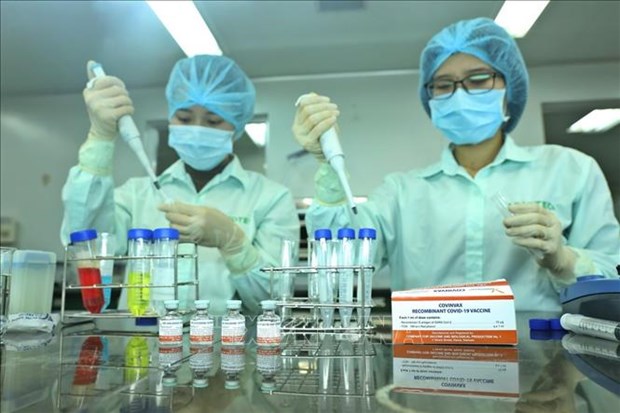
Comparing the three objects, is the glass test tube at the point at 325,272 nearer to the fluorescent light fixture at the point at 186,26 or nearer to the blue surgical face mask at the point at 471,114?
the blue surgical face mask at the point at 471,114

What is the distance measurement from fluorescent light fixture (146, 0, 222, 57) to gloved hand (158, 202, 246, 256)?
3.04ft

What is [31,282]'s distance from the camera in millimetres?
1016

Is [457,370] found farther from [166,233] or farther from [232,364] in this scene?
[166,233]

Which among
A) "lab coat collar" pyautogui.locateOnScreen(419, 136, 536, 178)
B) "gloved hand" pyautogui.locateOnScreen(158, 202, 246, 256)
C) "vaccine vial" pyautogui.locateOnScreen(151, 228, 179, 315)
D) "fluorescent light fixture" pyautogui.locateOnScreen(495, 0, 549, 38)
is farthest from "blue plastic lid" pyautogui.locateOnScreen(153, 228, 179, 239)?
"fluorescent light fixture" pyautogui.locateOnScreen(495, 0, 549, 38)

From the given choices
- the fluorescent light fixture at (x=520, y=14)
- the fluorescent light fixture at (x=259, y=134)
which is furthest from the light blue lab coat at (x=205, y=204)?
the fluorescent light fixture at (x=520, y=14)

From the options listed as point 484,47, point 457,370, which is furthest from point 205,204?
point 457,370

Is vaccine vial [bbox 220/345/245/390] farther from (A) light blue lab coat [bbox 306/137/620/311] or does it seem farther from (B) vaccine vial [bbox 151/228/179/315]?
(A) light blue lab coat [bbox 306/137/620/311]

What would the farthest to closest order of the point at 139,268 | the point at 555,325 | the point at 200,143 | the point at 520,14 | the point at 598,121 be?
the point at 598,121 < the point at 520,14 < the point at 200,143 < the point at 139,268 < the point at 555,325

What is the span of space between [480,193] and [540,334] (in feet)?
2.00

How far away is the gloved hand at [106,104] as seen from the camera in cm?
119

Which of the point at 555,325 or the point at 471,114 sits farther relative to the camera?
the point at 471,114

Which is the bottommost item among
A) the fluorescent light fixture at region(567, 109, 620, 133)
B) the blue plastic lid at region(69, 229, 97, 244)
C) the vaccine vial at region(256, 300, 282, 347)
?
the vaccine vial at region(256, 300, 282, 347)

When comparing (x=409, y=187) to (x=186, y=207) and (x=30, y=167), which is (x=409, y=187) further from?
(x=30, y=167)

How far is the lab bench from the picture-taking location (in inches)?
16.3
